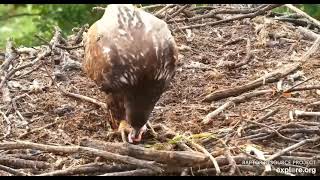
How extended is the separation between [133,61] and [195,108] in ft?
3.62

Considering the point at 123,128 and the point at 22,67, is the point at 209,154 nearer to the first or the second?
the point at 123,128

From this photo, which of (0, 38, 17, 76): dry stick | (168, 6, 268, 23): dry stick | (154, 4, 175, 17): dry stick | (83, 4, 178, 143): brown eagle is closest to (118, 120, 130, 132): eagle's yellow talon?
(83, 4, 178, 143): brown eagle

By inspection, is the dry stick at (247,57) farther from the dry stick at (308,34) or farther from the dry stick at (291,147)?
the dry stick at (291,147)

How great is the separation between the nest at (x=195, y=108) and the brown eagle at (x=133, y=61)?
29 centimetres

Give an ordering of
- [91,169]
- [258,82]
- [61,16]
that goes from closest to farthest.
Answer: [91,169] → [258,82] → [61,16]

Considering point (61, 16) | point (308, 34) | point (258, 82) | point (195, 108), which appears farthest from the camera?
point (61, 16)

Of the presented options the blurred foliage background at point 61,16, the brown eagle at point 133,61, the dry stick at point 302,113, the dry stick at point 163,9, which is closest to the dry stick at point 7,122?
the brown eagle at point 133,61

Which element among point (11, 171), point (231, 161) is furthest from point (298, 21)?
point (11, 171)

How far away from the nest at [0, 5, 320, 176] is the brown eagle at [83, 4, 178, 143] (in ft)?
0.96

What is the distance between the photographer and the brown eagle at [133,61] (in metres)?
4.73

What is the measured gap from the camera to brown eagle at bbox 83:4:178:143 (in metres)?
4.73

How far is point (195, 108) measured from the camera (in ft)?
18.5

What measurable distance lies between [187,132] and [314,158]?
41.7 inches

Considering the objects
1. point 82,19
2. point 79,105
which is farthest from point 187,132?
point 82,19
